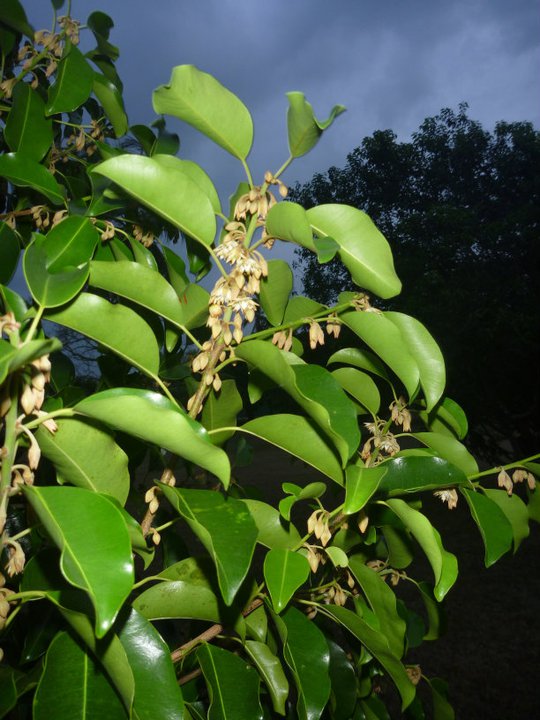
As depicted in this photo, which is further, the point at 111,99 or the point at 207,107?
the point at 111,99

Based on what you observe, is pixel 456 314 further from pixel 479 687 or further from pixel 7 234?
pixel 7 234

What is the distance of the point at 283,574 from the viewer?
30.1 inches

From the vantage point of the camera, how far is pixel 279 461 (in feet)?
44.6

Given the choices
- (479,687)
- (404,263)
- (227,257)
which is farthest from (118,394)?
(404,263)

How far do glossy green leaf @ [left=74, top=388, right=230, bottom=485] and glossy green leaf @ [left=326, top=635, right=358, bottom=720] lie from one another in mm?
618

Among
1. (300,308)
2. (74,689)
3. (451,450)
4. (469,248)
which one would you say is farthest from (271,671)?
(469,248)

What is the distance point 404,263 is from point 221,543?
11.0 m

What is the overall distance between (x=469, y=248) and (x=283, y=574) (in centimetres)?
1282

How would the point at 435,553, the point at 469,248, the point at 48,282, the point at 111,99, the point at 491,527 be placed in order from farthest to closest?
the point at 469,248 → the point at 111,99 → the point at 491,527 → the point at 435,553 → the point at 48,282

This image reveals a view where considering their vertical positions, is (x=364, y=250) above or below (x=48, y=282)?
above

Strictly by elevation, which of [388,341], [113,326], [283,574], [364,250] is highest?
[364,250]

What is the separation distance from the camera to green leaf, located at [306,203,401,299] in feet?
2.50

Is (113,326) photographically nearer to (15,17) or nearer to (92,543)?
(92,543)

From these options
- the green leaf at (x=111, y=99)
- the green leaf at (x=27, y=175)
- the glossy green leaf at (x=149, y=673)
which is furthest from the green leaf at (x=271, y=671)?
the green leaf at (x=111, y=99)
